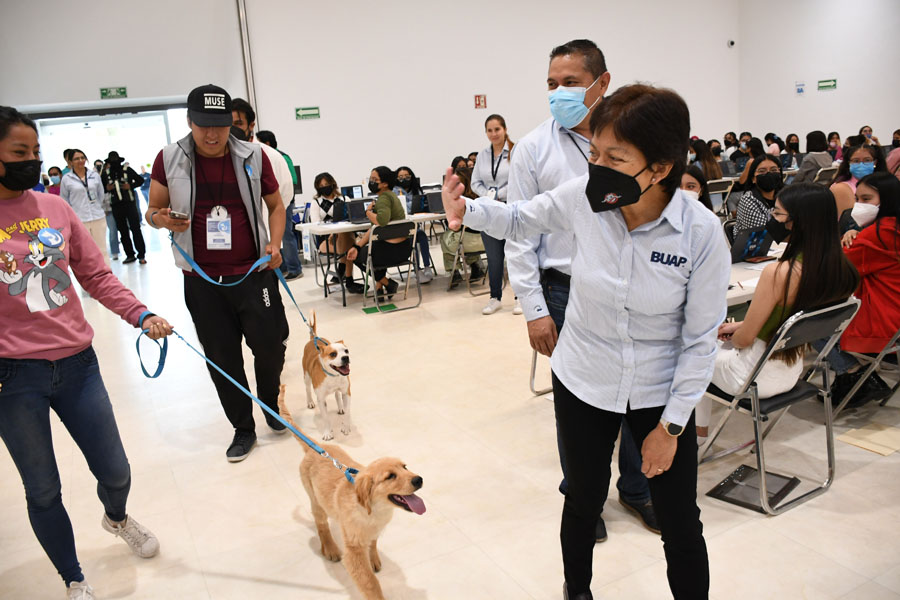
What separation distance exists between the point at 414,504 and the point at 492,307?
3978 millimetres

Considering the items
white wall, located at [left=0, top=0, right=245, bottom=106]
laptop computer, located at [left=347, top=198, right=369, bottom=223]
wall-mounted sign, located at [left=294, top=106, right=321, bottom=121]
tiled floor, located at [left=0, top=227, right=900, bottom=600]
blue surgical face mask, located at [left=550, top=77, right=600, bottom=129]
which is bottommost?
tiled floor, located at [left=0, top=227, right=900, bottom=600]

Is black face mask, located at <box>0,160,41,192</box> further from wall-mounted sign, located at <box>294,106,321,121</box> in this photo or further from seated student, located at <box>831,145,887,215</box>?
wall-mounted sign, located at <box>294,106,321,121</box>

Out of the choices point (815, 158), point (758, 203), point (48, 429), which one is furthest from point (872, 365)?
point (815, 158)

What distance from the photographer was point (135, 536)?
2.44 metres

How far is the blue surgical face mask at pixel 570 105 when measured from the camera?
2.22 meters

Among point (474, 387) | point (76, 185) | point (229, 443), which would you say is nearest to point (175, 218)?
point (229, 443)

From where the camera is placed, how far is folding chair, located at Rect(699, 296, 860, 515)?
232 cm

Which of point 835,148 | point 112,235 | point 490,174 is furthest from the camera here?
point 835,148

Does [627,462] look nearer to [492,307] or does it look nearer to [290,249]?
[492,307]

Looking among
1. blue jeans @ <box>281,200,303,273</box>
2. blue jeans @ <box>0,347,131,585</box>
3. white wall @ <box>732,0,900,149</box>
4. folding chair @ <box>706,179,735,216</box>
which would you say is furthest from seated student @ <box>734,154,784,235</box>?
white wall @ <box>732,0,900,149</box>

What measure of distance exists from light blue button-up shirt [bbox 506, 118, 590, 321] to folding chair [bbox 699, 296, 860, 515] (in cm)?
86

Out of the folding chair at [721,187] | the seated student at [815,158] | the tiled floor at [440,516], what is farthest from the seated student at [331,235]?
the seated student at [815,158]

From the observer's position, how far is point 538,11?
12438 mm

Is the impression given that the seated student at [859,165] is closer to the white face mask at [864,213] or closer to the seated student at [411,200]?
the white face mask at [864,213]
